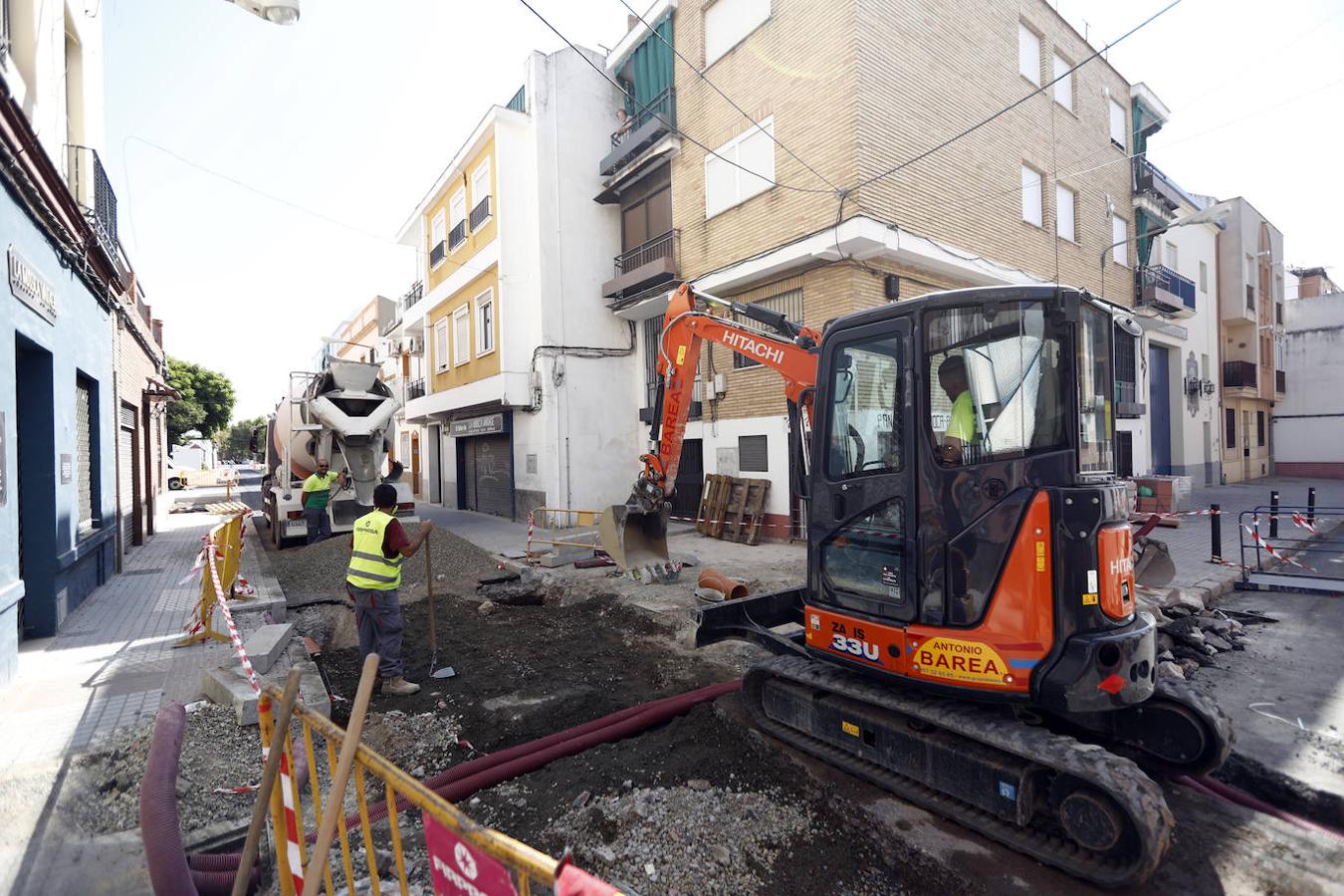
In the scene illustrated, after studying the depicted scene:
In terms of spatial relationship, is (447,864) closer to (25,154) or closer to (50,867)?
(50,867)

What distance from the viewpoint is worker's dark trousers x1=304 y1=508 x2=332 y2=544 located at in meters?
14.1

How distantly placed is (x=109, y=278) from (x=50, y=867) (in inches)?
384

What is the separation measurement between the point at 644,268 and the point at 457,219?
7.89 metres

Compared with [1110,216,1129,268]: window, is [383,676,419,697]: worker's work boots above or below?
below

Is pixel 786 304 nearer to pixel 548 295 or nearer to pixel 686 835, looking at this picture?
pixel 548 295

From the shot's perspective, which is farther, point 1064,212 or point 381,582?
point 1064,212

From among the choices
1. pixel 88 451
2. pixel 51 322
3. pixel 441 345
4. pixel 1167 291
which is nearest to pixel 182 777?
pixel 51 322

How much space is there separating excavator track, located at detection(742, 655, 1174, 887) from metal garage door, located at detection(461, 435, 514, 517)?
15.2 meters

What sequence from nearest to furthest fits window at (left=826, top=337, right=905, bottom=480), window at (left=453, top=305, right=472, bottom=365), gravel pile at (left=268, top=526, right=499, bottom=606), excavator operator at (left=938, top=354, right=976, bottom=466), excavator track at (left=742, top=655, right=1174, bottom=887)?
excavator track at (left=742, top=655, right=1174, bottom=887) → excavator operator at (left=938, top=354, right=976, bottom=466) → window at (left=826, top=337, right=905, bottom=480) → gravel pile at (left=268, top=526, right=499, bottom=606) → window at (left=453, top=305, right=472, bottom=365)

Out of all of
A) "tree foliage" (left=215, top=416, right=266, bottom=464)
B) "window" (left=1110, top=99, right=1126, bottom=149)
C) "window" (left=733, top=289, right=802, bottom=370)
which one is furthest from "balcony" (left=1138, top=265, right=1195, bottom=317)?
"tree foliage" (left=215, top=416, right=266, bottom=464)

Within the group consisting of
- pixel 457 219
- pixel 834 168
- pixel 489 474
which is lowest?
pixel 489 474

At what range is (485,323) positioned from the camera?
1855cm

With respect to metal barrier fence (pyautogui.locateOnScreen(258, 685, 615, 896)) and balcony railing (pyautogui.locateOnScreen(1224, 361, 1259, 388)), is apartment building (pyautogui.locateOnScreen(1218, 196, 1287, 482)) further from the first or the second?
metal barrier fence (pyautogui.locateOnScreen(258, 685, 615, 896))

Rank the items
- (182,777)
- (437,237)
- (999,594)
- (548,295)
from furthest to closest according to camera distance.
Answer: (437,237) < (548,295) < (182,777) < (999,594)
